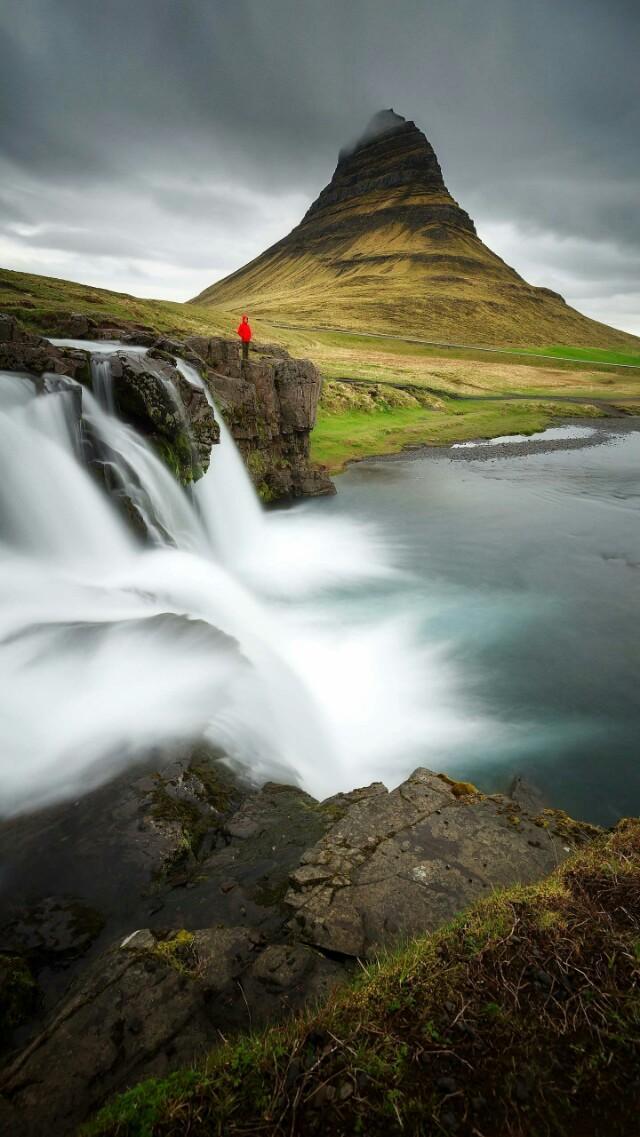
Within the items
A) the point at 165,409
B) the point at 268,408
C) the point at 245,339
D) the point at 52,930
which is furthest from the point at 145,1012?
the point at 268,408

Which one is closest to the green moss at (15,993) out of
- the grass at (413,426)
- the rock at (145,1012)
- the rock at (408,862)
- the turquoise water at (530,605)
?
the rock at (145,1012)

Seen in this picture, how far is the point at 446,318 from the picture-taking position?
14788 centimetres

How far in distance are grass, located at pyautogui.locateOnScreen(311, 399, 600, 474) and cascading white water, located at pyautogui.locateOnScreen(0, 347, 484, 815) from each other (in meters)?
18.5

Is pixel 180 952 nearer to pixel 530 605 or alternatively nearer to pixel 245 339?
pixel 530 605

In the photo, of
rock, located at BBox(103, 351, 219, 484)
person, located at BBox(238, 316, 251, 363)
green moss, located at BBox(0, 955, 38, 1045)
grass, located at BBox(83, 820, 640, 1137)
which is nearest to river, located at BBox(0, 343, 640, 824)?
rock, located at BBox(103, 351, 219, 484)

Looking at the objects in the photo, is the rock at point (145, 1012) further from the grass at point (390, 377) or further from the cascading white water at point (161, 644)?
the grass at point (390, 377)

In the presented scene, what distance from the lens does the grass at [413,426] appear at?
3784cm

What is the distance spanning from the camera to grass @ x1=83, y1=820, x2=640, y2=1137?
2463 millimetres

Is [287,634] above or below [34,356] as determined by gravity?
below

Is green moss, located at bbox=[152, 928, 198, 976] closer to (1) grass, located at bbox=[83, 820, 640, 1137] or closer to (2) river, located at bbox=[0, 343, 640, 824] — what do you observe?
(1) grass, located at bbox=[83, 820, 640, 1137]

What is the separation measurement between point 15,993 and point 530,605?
1495 centimetres

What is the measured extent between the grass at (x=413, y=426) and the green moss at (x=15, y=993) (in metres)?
30.5

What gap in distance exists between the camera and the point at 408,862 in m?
5.01

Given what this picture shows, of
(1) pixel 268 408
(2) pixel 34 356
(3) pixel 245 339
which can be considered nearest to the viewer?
(2) pixel 34 356
